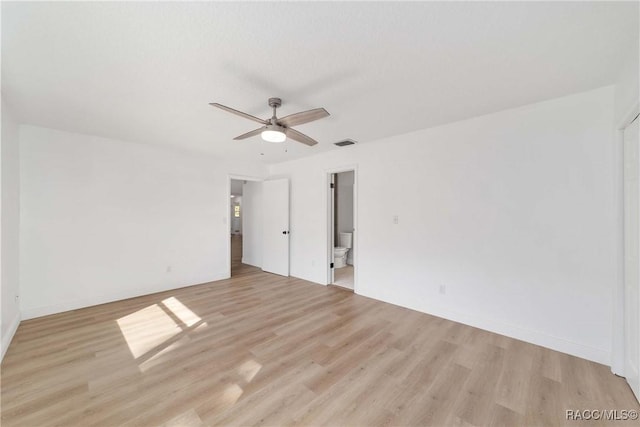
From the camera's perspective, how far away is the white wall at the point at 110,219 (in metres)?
3.31

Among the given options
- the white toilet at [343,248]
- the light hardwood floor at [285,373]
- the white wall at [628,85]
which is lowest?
the light hardwood floor at [285,373]

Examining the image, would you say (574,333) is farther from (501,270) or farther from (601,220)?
(601,220)

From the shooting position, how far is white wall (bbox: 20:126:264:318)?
3312mm

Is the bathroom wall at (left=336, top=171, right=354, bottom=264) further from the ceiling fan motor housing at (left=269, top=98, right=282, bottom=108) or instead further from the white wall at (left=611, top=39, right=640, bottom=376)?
the white wall at (left=611, top=39, right=640, bottom=376)

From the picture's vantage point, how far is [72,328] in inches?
116

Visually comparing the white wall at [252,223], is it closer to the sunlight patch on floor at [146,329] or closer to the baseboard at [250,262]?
the baseboard at [250,262]

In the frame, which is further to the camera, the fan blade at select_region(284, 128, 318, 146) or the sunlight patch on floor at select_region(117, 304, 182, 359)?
the sunlight patch on floor at select_region(117, 304, 182, 359)

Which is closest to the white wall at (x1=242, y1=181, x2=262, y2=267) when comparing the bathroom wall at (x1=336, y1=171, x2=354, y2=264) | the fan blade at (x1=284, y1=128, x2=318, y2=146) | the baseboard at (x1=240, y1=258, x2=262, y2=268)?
the baseboard at (x1=240, y1=258, x2=262, y2=268)

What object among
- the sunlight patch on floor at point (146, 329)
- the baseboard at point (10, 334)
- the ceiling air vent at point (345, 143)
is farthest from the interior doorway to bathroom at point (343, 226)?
the baseboard at point (10, 334)

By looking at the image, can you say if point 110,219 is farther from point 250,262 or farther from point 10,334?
point 250,262

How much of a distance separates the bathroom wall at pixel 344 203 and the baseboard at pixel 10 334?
5479 millimetres

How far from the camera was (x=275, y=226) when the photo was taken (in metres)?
5.56

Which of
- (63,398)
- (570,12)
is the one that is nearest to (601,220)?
(570,12)

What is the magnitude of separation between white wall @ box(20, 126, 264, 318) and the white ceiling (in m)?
0.81
